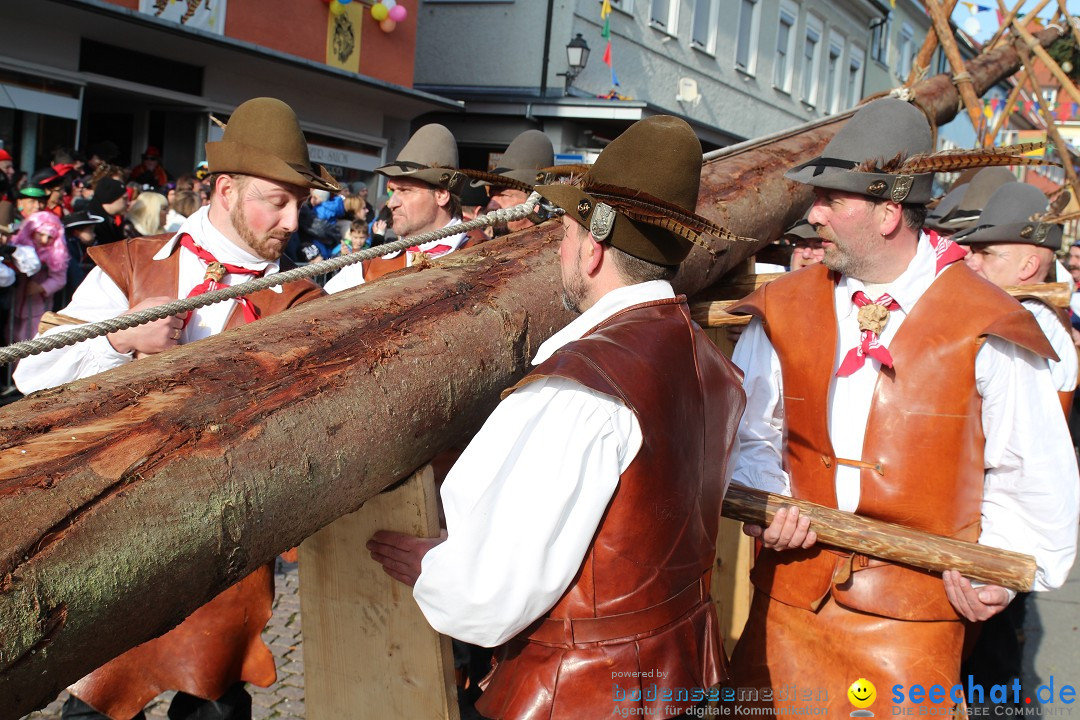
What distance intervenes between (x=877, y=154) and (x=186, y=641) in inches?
93.8

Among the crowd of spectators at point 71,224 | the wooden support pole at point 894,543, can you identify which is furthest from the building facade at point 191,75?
the wooden support pole at point 894,543

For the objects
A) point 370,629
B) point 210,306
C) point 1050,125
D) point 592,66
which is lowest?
point 370,629

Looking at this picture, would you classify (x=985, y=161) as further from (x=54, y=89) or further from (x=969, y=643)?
(x=54, y=89)

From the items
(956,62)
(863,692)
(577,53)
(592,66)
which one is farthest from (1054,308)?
(592,66)

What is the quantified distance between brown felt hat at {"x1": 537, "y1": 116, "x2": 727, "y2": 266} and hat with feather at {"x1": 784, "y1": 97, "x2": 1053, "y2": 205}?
0.78 metres

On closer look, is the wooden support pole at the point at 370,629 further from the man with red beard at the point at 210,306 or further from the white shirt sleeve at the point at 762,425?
the white shirt sleeve at the point at 762,425

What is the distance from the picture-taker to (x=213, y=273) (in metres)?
2.86

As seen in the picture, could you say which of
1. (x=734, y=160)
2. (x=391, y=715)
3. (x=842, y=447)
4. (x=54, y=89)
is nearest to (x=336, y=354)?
(x=391, y=715)

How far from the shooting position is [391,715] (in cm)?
239

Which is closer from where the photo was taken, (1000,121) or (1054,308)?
(1054,308)

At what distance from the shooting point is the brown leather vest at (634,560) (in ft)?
6.15

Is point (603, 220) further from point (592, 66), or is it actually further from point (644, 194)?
point (592, 66)

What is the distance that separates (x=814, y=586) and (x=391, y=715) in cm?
117

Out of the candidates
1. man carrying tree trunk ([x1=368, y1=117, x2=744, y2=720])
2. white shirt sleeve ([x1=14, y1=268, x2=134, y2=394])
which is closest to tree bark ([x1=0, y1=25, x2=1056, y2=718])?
man carrying tree trunk ([x1=368, y1=117, x2=744, y2=720])
